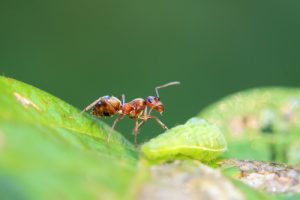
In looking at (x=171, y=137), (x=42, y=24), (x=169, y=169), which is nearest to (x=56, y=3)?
(x=42, y=24)

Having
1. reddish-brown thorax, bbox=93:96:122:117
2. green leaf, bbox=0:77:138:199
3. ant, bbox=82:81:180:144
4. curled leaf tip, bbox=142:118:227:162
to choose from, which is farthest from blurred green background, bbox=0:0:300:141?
green leaf, bbox=0:77:138:199

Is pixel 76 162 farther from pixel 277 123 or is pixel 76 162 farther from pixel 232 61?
pixel 232 61

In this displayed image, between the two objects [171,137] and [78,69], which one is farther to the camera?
[78,69]

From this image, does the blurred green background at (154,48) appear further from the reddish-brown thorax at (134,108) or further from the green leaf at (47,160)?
the green leaf at (47,160)

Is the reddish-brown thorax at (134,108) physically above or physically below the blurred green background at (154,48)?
below

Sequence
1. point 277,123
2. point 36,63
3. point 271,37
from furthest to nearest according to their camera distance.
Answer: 1. point 271,37
2. point 36,63
3. point 277,123

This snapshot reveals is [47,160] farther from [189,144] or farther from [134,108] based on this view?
[134,108]

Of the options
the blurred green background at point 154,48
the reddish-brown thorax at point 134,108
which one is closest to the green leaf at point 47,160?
the reddish-brown thorax at point 134,108
